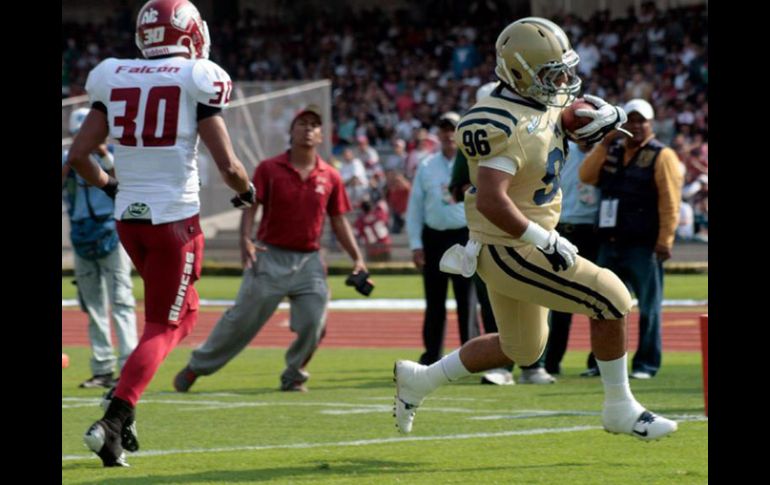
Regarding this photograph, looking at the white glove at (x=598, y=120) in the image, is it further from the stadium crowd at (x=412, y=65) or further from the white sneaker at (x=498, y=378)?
the stadium crowd at (x=412, y=65)

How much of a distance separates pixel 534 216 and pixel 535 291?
13.1 inches

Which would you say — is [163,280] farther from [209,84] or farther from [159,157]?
[209,84]

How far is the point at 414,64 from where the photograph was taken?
3647 cm

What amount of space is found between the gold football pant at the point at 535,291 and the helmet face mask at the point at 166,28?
67.3 inches

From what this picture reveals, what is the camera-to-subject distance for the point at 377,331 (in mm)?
16359

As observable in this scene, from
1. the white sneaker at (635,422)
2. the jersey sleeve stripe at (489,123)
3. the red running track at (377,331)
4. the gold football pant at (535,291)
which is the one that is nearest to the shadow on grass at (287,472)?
the gold football pant at (535,291)

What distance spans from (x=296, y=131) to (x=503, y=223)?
14.4 feet

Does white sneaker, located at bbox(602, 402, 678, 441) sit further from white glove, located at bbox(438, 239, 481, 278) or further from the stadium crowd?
the stadium crowd

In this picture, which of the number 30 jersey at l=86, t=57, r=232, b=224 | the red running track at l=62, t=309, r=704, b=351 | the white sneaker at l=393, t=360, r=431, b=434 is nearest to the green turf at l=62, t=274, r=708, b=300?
the red running track at l=62, t=309, r=704, b=351

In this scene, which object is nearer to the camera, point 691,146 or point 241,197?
point 241,197

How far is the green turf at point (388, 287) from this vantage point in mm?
20880

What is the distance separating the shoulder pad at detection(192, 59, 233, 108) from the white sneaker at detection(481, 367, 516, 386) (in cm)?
448
